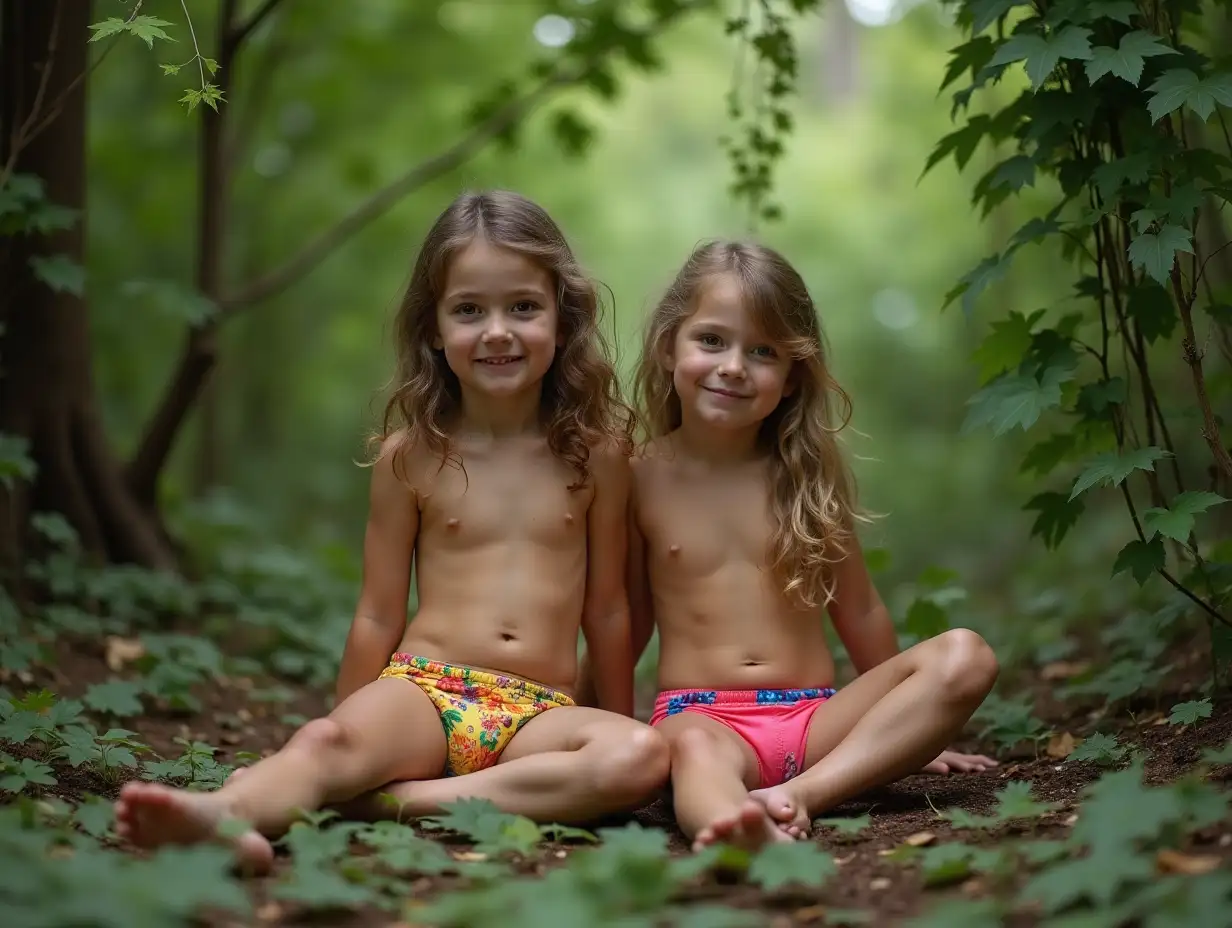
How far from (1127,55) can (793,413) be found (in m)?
1.15

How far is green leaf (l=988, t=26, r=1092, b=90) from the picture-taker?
280cm

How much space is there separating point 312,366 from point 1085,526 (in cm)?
662

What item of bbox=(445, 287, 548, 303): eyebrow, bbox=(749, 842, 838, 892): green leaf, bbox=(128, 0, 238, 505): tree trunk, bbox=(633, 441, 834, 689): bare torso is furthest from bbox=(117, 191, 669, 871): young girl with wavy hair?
bbox=(128, 0, 238, 505): tree trunk

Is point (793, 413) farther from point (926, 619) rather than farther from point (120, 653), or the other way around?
point (120, 653)

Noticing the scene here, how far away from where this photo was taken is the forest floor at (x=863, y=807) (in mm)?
2000

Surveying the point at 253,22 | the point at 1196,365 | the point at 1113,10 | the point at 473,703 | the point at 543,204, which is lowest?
the point at 473,703

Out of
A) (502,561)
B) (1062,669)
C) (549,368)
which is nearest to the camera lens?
(502,561)

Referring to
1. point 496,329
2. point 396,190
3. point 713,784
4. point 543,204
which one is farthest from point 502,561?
point 543,204

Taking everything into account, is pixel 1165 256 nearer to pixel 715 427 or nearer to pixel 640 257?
pixel 715 427

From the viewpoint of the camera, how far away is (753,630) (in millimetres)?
3062

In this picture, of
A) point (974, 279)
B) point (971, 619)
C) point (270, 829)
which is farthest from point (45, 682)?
point (971, 619)

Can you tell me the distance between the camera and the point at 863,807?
2.88m

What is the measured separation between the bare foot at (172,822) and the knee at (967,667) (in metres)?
1.50

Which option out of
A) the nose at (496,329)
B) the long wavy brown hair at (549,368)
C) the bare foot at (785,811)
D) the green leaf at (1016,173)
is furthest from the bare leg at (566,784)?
the green leaf at (1016,173)
